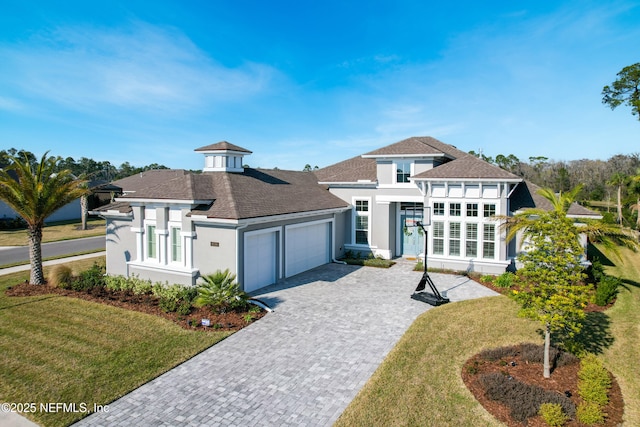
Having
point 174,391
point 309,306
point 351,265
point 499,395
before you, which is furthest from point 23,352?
point 351,265

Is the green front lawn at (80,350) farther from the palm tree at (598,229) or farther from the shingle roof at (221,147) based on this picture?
the palm tree at (598,229)

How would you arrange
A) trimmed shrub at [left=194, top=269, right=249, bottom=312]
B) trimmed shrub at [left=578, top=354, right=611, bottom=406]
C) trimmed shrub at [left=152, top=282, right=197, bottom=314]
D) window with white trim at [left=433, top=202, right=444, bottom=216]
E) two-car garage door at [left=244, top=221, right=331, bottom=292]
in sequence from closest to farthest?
1. trimmed shrub at [left=578, top=354, right=611, bottom=406]
2. trimmed shrub at [left=194, top=269, right=249, bottom=312]
3. trimmed shrub at [left=152, top=282, right=197, bottom=314]
4. two-car garage door at [left=244, top=221, right=331, bottom=292]
5. window with white trim at [left=433, top=202, right=444, bottom=216]

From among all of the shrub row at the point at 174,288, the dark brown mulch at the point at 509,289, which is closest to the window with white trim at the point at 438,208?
the dark brown mulch at the point at 509,289

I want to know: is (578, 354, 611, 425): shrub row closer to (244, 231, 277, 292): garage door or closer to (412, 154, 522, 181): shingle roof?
(412, 154, 522, 181): shingle roof

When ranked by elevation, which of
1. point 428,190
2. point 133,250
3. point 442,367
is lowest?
point 442,367

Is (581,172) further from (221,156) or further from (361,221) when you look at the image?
(221,156)

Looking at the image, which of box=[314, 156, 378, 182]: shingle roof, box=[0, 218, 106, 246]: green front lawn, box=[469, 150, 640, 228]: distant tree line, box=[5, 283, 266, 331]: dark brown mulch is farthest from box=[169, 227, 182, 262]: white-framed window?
box=[469, 150, 640, 228]: distant tree line

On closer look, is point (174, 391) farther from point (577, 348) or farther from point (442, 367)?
point (577, 348)
